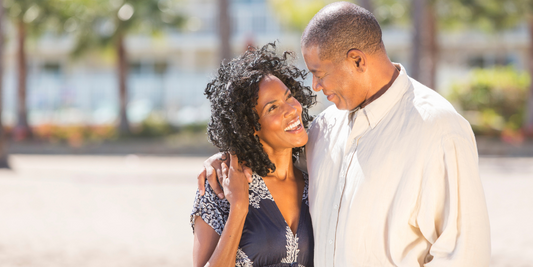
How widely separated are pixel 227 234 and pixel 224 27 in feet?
45.3

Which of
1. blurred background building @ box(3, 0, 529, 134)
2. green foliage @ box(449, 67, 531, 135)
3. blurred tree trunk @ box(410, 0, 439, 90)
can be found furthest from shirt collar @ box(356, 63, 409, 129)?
blurred background building @ box(3, 0, 529, 134)

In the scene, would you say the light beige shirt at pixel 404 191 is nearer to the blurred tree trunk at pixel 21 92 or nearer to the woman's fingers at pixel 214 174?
the woman's fingers at pixel 214 174

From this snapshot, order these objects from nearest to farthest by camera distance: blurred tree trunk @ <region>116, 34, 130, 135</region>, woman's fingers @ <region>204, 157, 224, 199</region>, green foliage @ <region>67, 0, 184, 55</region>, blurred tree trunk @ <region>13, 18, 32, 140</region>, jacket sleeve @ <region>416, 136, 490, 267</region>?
1. jacket sleeve @ <region>416, 136, 490, 267</region>
2. woman's fingers @ <region>204, 157, 224, 199</region>
3. green foliage @ <region>67, 0, 184, 55</region>
4. blurred tree trunk @ <region>116, 34, 130, 135</region>
5. blurred tree trunk @ <region>13, 18, 32, 140</region>

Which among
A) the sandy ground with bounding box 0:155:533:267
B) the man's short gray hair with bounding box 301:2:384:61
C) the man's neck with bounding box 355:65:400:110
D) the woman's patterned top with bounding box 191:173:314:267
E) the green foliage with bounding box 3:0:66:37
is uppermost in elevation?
the green foliage with bounding box 3:0:66:37

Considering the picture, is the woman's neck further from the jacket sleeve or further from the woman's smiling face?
the jacket sleeve

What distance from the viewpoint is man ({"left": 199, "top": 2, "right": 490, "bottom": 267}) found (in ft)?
6.38

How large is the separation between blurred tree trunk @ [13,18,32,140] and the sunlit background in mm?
54

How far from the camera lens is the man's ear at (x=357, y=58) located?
2215 millimetres

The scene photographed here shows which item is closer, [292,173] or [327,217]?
[327,217]

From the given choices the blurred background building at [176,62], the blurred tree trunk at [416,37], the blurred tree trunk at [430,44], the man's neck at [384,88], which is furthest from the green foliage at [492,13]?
the man's neck at [384,88]

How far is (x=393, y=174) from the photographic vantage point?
2.06m

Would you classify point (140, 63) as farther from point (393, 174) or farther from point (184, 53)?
point (393, 174)

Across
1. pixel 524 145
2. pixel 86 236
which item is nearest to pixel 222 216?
pixel 86 236

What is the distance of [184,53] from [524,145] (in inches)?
915
